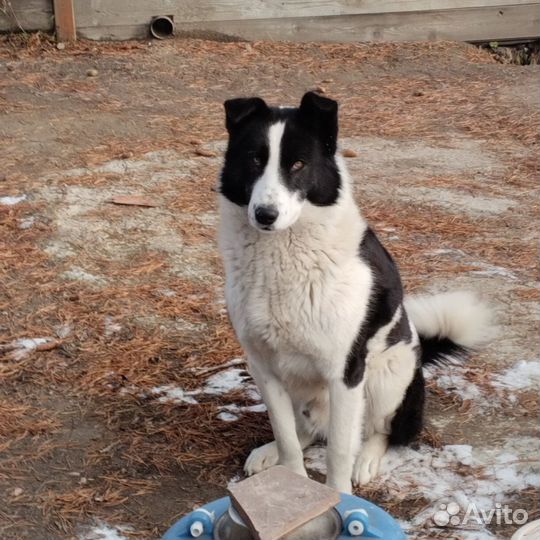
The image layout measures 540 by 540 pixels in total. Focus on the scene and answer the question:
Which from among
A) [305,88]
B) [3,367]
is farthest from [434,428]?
[305,88]

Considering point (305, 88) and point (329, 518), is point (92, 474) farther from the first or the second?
point (305, 88)

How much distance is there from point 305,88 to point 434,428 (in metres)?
5.21

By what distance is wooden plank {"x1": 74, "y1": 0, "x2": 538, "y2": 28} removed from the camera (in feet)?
30.1

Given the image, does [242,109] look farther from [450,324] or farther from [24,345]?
[24,345]

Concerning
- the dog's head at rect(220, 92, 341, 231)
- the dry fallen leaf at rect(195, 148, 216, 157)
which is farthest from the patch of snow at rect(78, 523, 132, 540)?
the dry fallen leaf at rect(195, 148, 216, 157)

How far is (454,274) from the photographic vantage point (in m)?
Answer: 5.38

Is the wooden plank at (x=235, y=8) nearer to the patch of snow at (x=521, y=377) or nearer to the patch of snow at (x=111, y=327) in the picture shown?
the patch of snow at (x=111, y=327)

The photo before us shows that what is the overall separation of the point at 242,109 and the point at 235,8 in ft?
20.8

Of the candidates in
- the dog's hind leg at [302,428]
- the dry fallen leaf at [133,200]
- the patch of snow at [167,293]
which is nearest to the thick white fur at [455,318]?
the dog's hind leg at [302,428]

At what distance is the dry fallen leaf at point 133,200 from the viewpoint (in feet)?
20.4

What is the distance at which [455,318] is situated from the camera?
404 centimetres

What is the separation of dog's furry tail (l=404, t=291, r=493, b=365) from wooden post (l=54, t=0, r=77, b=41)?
6092 mm

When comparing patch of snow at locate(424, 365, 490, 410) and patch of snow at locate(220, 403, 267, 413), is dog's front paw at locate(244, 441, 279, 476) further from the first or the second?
patch of snow at locate(424, 365, 490, 410)

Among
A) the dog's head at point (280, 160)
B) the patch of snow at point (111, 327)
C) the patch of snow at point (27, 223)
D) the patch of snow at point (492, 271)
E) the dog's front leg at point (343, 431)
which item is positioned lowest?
the patch of snow at point (492, 271)
